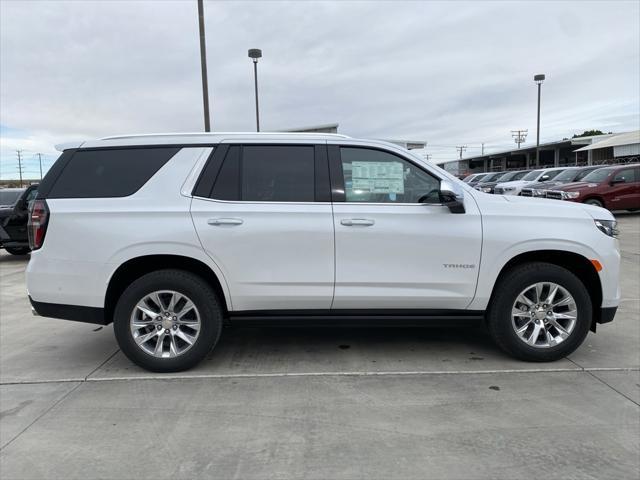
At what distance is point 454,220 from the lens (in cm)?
411

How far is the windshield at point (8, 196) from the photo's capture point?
12.5 m

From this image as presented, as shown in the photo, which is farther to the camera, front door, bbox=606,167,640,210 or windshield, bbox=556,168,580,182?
windshield, bbox=556,168,580,182

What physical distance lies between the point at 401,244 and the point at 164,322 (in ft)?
6.84

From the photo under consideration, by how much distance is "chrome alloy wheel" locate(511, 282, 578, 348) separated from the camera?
4.18 meters

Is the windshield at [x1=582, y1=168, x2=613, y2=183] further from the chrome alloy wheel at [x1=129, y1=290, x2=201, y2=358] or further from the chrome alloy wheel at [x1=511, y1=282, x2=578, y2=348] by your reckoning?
the chrome alloy wheel at [x1=129, y1=290, x2=201, y2=358]

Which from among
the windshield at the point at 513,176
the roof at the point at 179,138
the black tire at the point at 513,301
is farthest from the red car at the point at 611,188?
the roof at the point at 179,138

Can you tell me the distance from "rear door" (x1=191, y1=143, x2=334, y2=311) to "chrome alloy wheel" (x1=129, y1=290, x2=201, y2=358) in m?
0.40

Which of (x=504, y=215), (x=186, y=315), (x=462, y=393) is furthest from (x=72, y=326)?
(x=504, y=215)

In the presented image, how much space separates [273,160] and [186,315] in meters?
1.52

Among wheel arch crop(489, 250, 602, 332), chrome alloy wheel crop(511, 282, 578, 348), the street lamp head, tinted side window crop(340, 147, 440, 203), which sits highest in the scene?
the street lamp head

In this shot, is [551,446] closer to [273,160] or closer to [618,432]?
[618,432]

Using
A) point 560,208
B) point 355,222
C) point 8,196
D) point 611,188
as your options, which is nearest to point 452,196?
point 355,222

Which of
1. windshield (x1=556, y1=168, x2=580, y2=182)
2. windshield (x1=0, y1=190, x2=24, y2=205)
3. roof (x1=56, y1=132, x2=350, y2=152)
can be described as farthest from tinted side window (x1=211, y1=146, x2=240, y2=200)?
windshield (x1=556, y1=168, x2=580, y2=182)

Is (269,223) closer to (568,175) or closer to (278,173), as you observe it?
(278,173)
